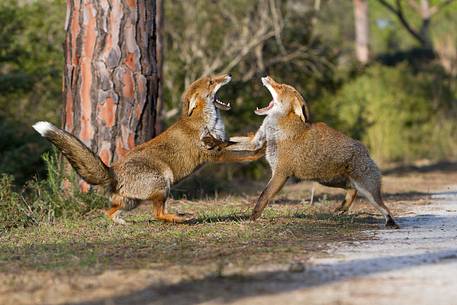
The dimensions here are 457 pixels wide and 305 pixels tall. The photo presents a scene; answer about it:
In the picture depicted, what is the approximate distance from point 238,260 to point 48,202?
4.42 m

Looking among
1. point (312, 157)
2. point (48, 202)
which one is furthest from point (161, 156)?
point (48, 202)

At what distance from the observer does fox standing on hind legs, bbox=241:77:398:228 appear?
367 inches

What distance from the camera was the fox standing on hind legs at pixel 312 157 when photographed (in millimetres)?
9328

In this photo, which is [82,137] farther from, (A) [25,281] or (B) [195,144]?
(A) [25,281]

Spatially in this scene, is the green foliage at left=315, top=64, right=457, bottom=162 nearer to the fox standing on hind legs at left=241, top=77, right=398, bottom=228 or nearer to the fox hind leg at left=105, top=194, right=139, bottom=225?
the fox standing on hind legs at left=241, top=77, right=398, bottom=228

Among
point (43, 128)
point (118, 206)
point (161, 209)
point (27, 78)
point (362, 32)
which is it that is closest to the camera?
point (43, 128)

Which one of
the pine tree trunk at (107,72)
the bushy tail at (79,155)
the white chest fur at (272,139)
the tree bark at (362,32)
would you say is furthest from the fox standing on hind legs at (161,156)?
the tree bark at (362,32)

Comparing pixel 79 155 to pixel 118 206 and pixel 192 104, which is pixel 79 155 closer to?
pixel 118 206

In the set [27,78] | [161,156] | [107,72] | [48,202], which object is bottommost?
[48,202]

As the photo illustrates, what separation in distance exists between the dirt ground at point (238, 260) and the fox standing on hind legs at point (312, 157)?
397 mm

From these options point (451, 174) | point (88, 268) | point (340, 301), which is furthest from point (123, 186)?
point (451, 174)

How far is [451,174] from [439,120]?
729 centimetres

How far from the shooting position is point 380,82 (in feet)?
82.1

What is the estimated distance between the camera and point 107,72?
11.2m
